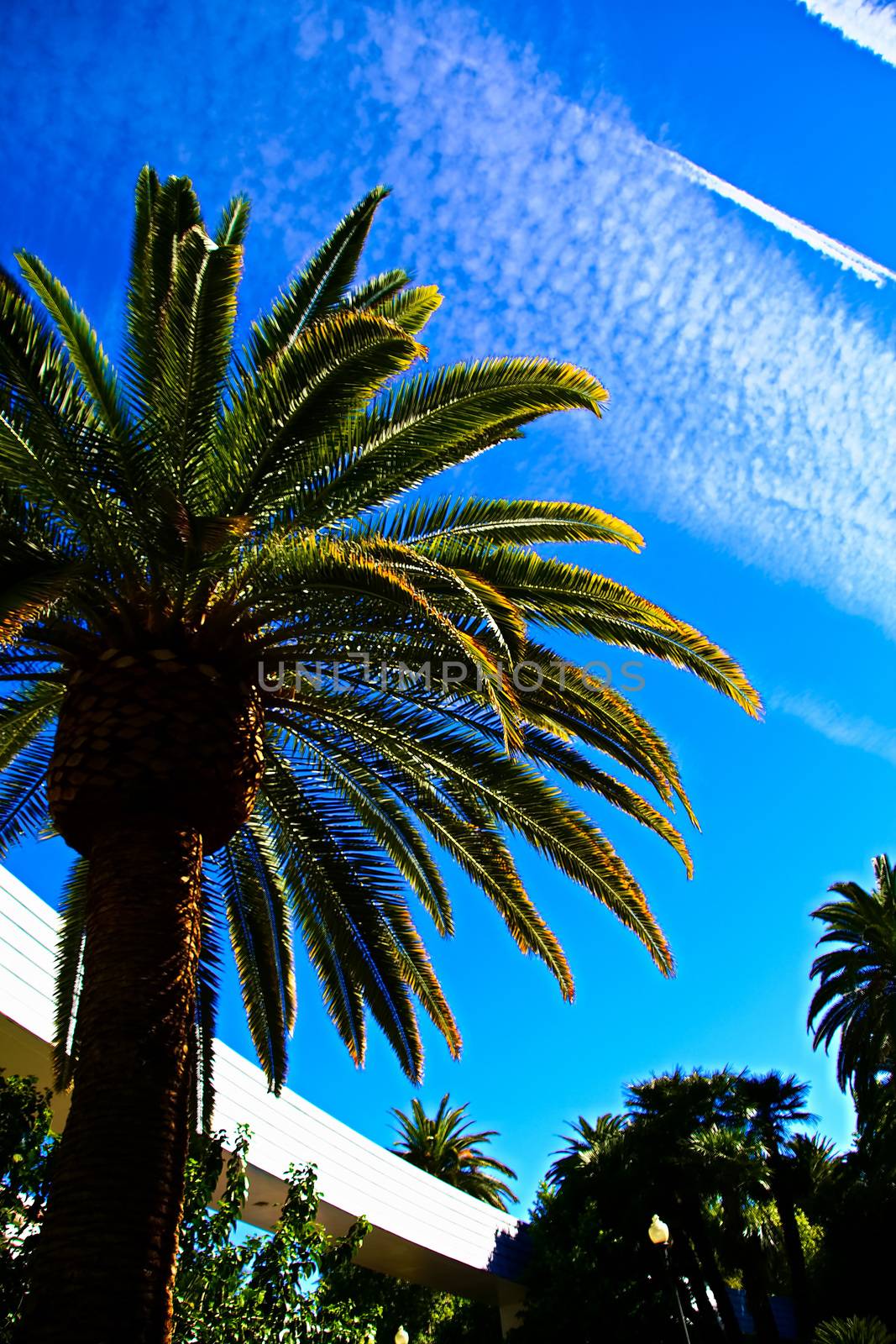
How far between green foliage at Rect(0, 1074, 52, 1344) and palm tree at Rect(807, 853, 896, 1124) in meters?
22.2

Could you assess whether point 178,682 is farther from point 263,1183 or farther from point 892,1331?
point 892,1331

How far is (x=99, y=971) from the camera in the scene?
6.03 m

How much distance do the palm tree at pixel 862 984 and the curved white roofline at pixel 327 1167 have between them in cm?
982

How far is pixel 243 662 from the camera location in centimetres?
729

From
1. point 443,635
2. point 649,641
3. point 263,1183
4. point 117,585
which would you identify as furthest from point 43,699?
point 263,1183

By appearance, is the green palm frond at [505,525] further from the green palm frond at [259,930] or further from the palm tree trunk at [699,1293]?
the palm tree trunk at [699,1293]

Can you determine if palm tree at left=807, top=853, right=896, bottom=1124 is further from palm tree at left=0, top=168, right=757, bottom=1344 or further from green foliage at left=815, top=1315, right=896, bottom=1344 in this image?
palm tree at left=0, top=168, right=757, bottom=1344

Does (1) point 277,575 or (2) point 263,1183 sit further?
(2) point 263,1183

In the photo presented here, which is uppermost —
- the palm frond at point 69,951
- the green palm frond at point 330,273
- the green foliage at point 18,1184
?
the green palm frond at point 330,273

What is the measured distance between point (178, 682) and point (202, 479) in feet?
4.87

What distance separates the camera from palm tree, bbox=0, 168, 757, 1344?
231 inches

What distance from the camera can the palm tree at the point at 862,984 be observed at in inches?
998

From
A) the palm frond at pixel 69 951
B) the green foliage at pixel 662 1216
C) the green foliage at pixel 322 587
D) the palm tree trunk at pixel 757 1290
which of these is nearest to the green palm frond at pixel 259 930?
the green foliage at pixel 322 587

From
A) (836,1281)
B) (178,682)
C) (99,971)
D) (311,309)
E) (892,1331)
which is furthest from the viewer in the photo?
(836,1281)
